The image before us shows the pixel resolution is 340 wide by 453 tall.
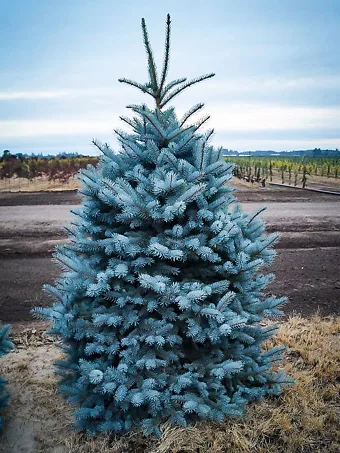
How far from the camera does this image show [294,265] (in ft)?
28.1

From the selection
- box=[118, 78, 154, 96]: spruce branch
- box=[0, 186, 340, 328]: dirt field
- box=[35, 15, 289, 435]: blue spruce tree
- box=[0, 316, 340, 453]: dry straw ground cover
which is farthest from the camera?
box=[0, 186, 340, 328]: dirt field

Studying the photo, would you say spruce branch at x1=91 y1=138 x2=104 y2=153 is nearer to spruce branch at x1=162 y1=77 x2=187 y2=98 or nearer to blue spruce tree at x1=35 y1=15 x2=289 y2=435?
blue spruce tree at x1=35 y1=15 x2=289 y2=435

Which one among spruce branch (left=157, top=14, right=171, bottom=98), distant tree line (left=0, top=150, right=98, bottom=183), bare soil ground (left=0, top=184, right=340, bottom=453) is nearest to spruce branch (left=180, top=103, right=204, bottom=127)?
spruce branch (left=157, top=14, right=171, bottom=98)

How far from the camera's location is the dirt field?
22.1 ft

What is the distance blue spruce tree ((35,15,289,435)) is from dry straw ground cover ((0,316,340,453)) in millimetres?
133

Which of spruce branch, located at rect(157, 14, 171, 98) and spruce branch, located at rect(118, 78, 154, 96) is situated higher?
spruce branch, located at rect(157, 14, 171, 98)

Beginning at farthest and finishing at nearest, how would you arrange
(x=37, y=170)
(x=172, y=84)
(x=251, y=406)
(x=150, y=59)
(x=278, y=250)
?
(x=37, y=170)
(x=278, y=250)
(x=251, y=406)
(x=172, y=84)
(x=150, y=59)

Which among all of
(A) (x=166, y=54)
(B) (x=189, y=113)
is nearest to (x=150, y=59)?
(A) (x=166, y=54)

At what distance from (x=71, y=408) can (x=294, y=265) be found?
6.06 meters

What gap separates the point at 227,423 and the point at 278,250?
22.4ft

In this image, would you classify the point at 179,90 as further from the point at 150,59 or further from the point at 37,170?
the point at 37,170

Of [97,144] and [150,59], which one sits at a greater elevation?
[150,59]

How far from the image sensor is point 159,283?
2898mm

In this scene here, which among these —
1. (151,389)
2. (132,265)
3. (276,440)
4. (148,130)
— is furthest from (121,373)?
(148,130)
